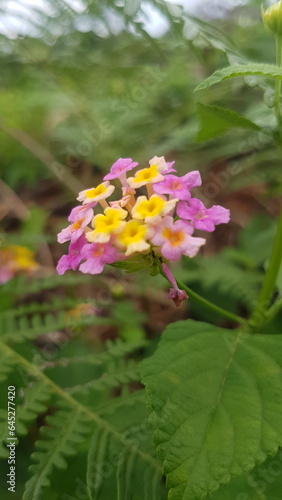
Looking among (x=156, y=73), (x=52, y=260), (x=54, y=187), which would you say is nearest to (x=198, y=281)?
(x=52, y=260)

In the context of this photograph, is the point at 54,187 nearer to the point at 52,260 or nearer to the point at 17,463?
the point at 52,260

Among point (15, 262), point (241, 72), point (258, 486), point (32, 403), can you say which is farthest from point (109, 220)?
point (15, 262)

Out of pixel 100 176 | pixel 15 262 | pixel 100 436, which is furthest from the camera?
pixel 100 176

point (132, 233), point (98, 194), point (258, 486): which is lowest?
point (258, 486)

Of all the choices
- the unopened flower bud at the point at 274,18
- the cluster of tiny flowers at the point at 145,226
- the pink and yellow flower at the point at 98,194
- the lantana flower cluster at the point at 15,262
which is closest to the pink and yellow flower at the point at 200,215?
the cluster of tiny flowers at the point at 145,226

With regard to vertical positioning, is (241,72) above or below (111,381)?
above

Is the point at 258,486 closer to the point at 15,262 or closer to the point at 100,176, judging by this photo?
the point at 15,262

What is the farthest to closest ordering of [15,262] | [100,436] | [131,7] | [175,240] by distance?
[15,262] < [100,436] < [131,7] < [175,240]

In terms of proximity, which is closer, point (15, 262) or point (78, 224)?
point (78, 224)
